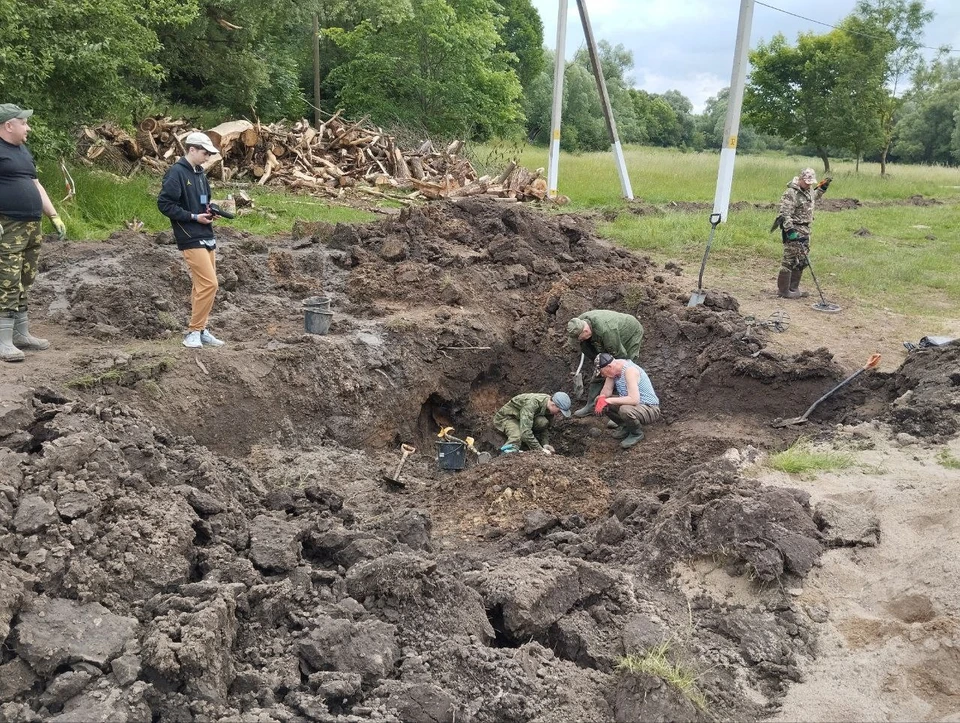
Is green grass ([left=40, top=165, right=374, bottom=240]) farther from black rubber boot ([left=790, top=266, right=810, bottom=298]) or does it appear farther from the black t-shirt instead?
black rubber boot ([left=790, top=266, right=810, bottom=298])

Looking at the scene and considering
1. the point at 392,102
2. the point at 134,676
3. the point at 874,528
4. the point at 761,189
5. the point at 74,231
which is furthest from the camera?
the point at 392,102

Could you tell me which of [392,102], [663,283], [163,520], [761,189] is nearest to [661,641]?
[163,520]

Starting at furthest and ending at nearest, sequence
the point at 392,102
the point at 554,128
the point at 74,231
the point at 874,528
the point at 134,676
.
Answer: the point at 392,102 → the point at 554,128 → the point at 74,231 → the point at 874,528 → the point at 134,676

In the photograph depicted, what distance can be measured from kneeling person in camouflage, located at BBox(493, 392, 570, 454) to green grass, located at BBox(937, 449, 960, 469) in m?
3.10

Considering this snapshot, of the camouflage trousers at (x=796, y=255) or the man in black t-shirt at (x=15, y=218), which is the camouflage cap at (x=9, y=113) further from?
the camouflage trousers at (x=796, y=255)

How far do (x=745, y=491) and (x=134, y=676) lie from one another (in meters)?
3.36

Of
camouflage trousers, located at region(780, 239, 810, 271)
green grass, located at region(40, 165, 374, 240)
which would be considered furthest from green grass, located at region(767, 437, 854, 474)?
green grass, located at region(40, 165, 374, 240)

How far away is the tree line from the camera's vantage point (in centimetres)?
916

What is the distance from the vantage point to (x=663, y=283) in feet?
32.4

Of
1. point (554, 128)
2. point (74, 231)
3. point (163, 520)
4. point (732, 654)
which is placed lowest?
point (732, 654)

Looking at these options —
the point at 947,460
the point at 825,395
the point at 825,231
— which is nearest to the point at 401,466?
the point at 825,395

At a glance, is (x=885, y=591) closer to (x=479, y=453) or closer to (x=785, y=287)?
(x=479, y=453)

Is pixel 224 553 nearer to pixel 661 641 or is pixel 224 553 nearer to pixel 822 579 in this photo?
pixel 661 641

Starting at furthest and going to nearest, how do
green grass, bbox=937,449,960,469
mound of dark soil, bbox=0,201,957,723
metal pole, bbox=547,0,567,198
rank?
metal pole, bbox=547,0,567,198 < green grass, bbox=937,449,960,469 < mound of dark soil, bbox=0,201,957,723
